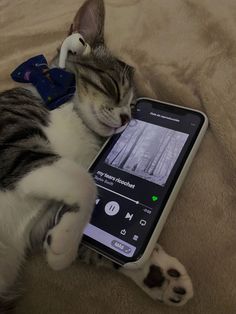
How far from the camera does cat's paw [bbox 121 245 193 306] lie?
0.67 metres

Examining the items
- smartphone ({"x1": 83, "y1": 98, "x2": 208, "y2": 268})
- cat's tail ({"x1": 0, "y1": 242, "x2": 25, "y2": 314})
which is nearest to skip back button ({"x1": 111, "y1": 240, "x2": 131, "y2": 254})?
smartphone ({"x1": 83, "y1": 98, "x2": 208, "y2": 268})

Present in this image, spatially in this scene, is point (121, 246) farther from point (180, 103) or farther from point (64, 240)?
point (180, 103)

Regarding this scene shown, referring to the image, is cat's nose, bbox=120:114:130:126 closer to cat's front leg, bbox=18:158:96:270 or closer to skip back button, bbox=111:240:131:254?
cat's front leg, bbox=18:158:96:270

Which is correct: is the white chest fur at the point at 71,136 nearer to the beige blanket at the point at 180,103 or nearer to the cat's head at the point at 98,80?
the cat's head at the point at 98,80

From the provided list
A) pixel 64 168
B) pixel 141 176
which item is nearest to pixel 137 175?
pixel 141 176

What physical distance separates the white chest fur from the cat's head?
0.06 feet

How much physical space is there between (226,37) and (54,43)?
1.66 ft

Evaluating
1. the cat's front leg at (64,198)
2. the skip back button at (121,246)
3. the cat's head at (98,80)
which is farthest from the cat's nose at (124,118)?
the skip back button at (121,246)

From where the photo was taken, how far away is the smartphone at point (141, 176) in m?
0.71

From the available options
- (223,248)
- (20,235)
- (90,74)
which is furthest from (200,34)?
(20,235)

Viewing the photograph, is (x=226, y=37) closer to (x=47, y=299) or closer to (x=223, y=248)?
(x=223, y=248)

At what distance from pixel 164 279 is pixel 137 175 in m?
0.22

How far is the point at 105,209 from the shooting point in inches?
30.3

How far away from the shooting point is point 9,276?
76cm
